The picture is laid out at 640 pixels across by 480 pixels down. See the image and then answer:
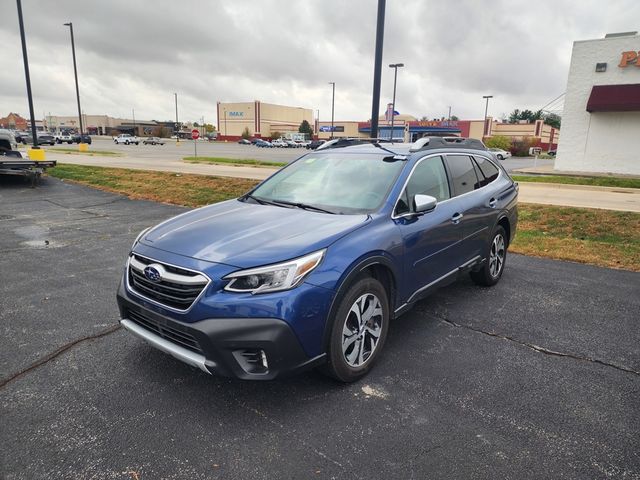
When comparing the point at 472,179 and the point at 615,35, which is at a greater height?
the point at 615,35

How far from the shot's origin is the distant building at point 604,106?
832 inches

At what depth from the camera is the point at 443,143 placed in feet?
15.8

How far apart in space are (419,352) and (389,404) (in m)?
0.85

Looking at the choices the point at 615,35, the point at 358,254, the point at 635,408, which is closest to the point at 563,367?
the point at 635,408

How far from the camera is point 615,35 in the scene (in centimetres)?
2209

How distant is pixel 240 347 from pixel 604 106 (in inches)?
958

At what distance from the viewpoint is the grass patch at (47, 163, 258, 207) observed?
493 inches

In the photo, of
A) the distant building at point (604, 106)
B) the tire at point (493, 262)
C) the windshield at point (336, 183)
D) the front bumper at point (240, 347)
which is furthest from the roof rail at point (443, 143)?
the distant building at point (604, 106)

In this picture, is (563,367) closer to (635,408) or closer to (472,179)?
(635,408)

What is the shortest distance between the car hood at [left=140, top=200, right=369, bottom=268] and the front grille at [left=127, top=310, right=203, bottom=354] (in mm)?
490

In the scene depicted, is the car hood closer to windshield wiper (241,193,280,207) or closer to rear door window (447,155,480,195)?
windshield wiper (241,193,280,207)

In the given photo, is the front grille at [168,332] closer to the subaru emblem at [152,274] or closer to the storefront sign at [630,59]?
the subaru emblem at [152,274]

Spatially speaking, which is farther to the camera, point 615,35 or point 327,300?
point 615,35

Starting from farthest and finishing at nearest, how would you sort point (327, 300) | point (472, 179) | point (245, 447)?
point (472, 179), point (327, 300), point (245, 447)
